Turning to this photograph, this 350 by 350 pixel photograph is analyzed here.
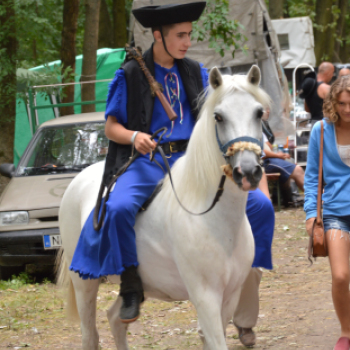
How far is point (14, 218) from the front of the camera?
7215 millimetres

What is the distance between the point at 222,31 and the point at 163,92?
8.06 metres

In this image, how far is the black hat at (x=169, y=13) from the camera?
155 inches

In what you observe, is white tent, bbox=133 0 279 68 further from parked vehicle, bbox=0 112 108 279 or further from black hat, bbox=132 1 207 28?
black hat, bbox=132 1 207 28

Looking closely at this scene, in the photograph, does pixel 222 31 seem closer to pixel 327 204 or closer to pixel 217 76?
pixel 327 204

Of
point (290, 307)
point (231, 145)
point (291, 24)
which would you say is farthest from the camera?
point (291, 24)

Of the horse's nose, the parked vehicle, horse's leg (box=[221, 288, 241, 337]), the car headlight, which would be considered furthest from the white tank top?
the car headlight

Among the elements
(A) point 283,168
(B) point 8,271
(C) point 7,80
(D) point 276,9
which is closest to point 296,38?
(D) point 276,9

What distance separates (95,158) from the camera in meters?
7.77

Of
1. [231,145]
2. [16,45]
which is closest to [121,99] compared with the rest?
[231,145]

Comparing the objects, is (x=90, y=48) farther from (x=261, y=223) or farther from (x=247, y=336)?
(x=261, y=223)

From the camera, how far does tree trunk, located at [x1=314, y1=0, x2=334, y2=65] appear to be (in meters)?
21.8

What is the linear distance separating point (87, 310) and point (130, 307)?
88 centimetres

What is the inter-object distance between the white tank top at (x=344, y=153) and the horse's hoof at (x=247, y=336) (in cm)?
155

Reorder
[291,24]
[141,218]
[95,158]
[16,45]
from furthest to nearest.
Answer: [291,24]
[16,45]
[95,158]
[141,218]
